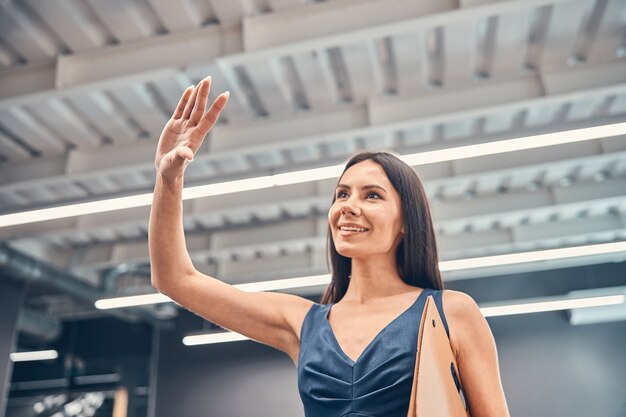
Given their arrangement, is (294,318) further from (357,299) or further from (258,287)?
(258,287)

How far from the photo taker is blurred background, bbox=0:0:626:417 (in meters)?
4.04

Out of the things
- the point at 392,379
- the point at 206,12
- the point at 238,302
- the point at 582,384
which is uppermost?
the point at 206,12

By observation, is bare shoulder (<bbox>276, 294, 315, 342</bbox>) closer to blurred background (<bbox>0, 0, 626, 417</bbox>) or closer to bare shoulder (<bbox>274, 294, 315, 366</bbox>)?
bare shoulder (<bbox>274, 294, 315, 366</bbox>)

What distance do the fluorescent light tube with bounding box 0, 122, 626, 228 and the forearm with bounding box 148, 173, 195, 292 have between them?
245 cm

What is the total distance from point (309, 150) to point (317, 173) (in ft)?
5.15

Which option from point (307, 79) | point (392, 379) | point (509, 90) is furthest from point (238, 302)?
point (509, 90)

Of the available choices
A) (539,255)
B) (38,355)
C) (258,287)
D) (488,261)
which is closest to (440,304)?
(488,261)

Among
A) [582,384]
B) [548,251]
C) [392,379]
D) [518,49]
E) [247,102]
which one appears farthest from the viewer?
[582,384]

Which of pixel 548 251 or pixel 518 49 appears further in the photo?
pixel 548 251

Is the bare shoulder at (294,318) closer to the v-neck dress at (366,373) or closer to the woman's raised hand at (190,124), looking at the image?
the v-neck dress at (366,373)

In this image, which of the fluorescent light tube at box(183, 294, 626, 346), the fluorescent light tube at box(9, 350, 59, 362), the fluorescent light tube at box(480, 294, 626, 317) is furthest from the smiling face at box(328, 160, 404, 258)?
the fluorescent light tube at box(9, 350, 59, 362)

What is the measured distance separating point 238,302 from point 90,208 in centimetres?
375

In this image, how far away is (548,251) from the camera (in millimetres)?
6242

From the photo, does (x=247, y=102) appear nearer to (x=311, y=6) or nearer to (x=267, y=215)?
(x=311, y=6)
